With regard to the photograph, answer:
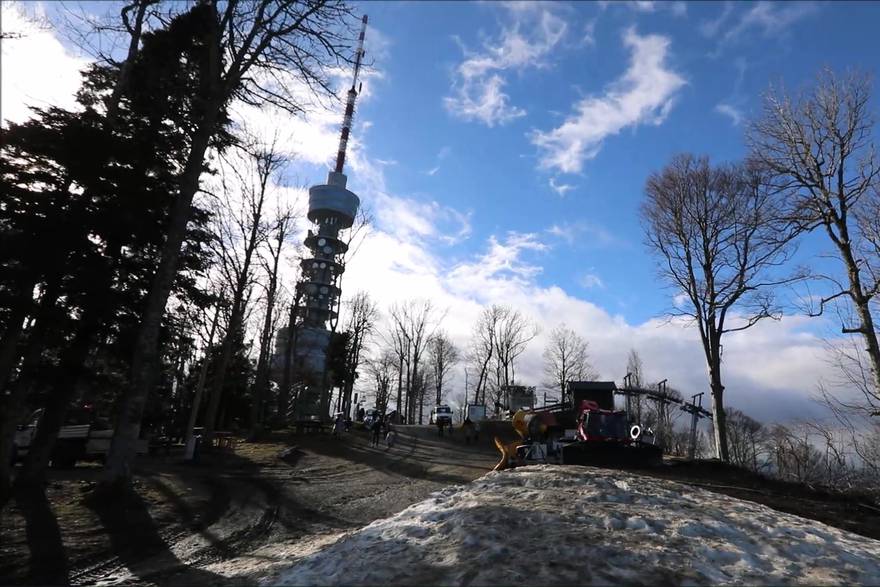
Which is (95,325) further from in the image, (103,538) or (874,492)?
(874,492)

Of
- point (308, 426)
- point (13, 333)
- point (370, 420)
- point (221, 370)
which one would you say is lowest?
point (308, 426)

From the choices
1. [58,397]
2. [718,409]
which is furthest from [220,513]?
[718,409]

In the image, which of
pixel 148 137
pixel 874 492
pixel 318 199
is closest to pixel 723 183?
pixel 874 492

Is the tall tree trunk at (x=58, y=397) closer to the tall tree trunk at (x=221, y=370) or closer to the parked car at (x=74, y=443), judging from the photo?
the parked car at (x=74, y=443)

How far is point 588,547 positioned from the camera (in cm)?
566

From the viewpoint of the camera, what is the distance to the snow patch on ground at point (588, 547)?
5086mm

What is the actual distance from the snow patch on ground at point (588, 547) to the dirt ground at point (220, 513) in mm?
1736

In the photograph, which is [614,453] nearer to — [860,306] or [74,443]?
[860,306]

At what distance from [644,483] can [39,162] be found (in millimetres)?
15458

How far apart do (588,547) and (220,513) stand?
8.55 m

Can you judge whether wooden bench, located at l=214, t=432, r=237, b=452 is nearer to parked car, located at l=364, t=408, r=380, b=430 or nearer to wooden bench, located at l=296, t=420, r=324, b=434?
wooden bench, located at l=296, t=420, r=324, b=434

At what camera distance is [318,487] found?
14.7m

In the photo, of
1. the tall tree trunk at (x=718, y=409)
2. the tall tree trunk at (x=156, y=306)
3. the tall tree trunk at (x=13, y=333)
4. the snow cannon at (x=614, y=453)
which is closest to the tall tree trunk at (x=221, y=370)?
the tall tree trunk at (x=13, y=333)

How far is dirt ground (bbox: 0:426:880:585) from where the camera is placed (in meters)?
6.99
